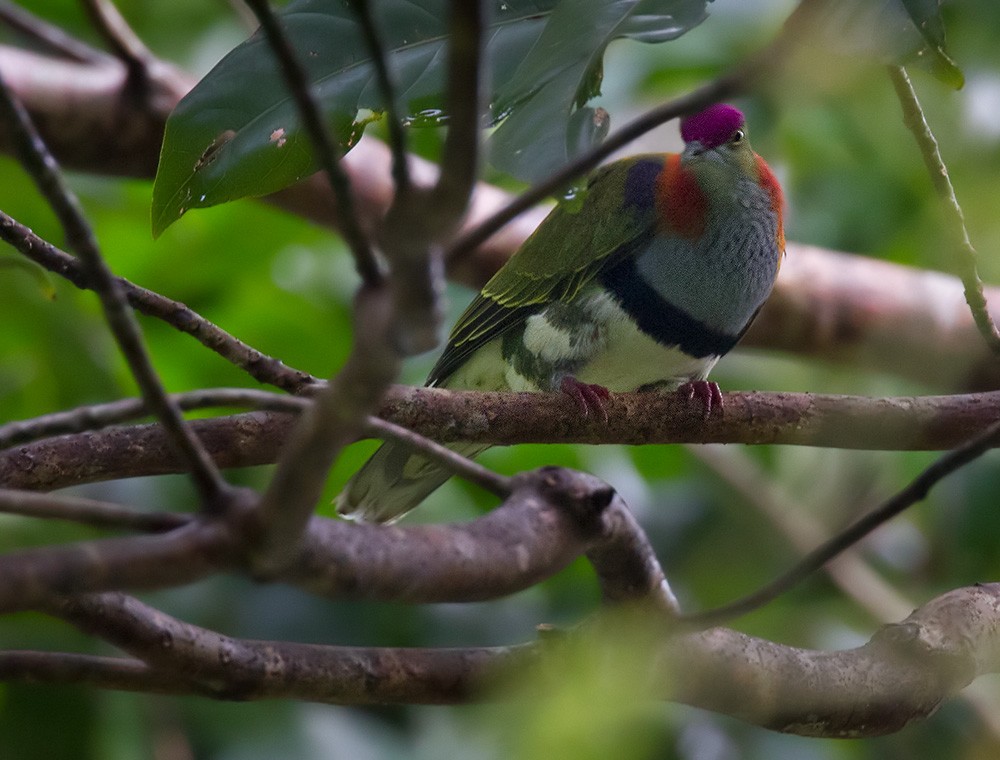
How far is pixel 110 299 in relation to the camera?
33.2 inches

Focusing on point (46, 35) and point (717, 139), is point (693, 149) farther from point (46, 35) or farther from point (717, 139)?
point (46, 35)

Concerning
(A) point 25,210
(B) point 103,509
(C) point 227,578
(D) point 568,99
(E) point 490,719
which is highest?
(A) point 25,210

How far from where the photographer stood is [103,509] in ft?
2.77

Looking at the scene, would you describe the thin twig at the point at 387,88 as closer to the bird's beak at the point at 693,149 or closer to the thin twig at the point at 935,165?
the thin twig at the point at 935,165

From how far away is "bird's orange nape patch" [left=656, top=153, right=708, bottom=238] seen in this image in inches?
100

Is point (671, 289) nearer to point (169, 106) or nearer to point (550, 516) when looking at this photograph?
point (550, 516)

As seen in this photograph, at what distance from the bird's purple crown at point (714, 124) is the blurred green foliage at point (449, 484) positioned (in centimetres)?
10

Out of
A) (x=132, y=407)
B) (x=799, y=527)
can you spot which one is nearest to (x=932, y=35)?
(x=132, y=407)

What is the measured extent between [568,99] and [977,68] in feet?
1.63

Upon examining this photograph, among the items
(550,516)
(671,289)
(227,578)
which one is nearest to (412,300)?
(550,516)

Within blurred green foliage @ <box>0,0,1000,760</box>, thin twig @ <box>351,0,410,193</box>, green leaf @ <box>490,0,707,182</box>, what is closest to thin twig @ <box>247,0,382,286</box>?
thin twig @ <box>351,0,410,193</box>

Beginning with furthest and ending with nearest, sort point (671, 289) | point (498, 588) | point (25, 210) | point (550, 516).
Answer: point (25, 210) → point (671, 289) → point (550, 516) → point (498, 588)

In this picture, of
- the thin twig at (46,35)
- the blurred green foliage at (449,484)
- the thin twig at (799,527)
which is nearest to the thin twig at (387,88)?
the blurred green foliage at (449,484)

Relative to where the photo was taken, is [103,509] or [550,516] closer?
[103,509]
